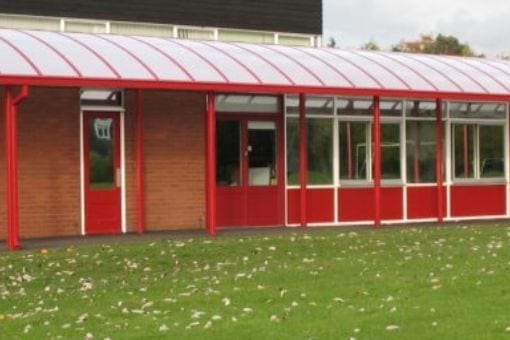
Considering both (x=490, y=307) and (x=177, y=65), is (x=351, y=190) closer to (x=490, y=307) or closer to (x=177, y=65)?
(x=177, y=65)

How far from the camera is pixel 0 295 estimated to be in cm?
1083

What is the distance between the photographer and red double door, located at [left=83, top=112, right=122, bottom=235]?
57.6 ft

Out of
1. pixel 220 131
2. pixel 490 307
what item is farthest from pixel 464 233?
pixel 490 307

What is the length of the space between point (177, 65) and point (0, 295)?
23.3 ft

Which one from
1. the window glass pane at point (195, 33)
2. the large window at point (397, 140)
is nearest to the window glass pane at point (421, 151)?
the large window at point (397, 140)

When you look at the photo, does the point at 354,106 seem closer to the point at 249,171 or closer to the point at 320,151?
the point at 320,151

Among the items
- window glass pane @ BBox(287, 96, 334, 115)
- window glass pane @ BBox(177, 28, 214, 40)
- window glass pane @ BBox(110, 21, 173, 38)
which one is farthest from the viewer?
window glass pane @ BBox(177, 28, 214, 40)

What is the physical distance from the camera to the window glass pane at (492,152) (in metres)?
21.9

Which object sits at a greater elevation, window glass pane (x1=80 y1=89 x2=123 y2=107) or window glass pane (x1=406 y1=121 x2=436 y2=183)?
window glass pane (x1=80 y1=89 x2=123 y2=107)

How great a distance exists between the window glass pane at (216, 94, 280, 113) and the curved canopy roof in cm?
90

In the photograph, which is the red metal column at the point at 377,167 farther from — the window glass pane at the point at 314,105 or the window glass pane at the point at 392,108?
the window glass pane at the point at 392,108

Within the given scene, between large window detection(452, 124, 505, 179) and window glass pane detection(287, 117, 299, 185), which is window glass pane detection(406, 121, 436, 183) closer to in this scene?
large window detection(452, 124, 505, 179)

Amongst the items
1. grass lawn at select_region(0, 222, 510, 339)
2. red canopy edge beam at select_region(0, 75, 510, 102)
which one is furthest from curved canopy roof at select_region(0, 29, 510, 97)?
grass lawn at select_region(0, 222, 510, 339)

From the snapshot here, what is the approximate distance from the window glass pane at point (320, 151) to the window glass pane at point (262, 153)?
0.78 m
